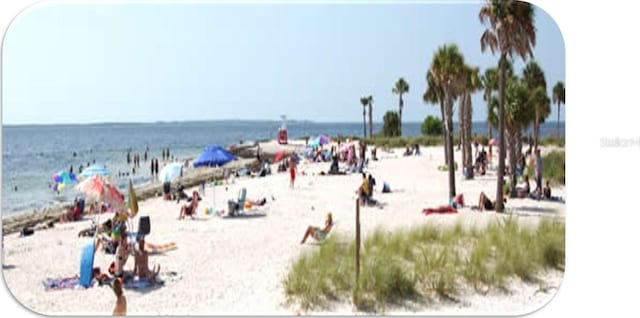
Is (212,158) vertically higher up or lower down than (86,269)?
higher up

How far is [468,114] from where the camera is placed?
20.6m

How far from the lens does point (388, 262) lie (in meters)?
7.23

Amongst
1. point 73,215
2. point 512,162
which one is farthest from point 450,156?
point 73,215

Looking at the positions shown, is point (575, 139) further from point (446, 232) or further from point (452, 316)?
point (452, 316)

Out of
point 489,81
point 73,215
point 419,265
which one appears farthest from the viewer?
point 489,81

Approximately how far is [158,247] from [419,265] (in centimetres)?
504

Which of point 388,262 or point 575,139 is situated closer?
point 388,262

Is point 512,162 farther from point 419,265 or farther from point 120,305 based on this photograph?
point 120,305

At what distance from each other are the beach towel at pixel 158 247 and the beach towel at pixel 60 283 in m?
1.74

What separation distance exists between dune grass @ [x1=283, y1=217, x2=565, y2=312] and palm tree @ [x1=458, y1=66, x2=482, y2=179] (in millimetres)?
10602

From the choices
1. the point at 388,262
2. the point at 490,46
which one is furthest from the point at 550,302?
the point at 490,46

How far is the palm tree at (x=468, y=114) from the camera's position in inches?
755

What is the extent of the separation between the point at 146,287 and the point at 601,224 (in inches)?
252

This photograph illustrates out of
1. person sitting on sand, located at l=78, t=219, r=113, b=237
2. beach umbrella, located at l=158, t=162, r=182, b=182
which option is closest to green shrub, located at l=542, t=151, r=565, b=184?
beach umbrella, located at l=158, t=162, r=182, b=182
